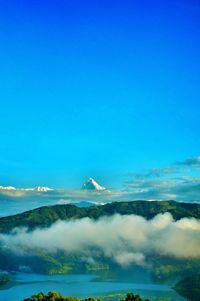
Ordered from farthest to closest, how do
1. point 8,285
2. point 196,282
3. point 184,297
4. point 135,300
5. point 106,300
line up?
point 8,285 < point 196,282 < point 184,297 < point 106,300 < point 135,300

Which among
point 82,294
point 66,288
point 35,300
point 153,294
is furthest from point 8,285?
point 35,300

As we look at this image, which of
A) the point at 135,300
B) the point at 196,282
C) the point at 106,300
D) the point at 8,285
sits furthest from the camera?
the point at 8,285

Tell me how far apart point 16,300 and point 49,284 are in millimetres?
54109

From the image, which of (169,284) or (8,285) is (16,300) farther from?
(169,284)

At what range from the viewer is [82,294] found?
152500 mm

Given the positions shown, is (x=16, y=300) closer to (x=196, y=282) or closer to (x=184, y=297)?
(x=184, y=297)

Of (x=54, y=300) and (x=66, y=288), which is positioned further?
(x=66, y=288)

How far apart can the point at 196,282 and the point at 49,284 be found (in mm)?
60083

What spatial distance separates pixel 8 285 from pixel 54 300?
12428 cm

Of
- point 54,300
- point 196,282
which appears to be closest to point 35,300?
point 54,300

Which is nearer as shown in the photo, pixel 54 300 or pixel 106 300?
pixel 54 300

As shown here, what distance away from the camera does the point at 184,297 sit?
151 meters

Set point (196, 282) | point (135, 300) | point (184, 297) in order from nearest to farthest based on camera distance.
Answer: point (135, 300) → point (184, 297) → point (196, 282)

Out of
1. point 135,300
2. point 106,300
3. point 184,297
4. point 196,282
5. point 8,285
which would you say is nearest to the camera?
point 135,300
